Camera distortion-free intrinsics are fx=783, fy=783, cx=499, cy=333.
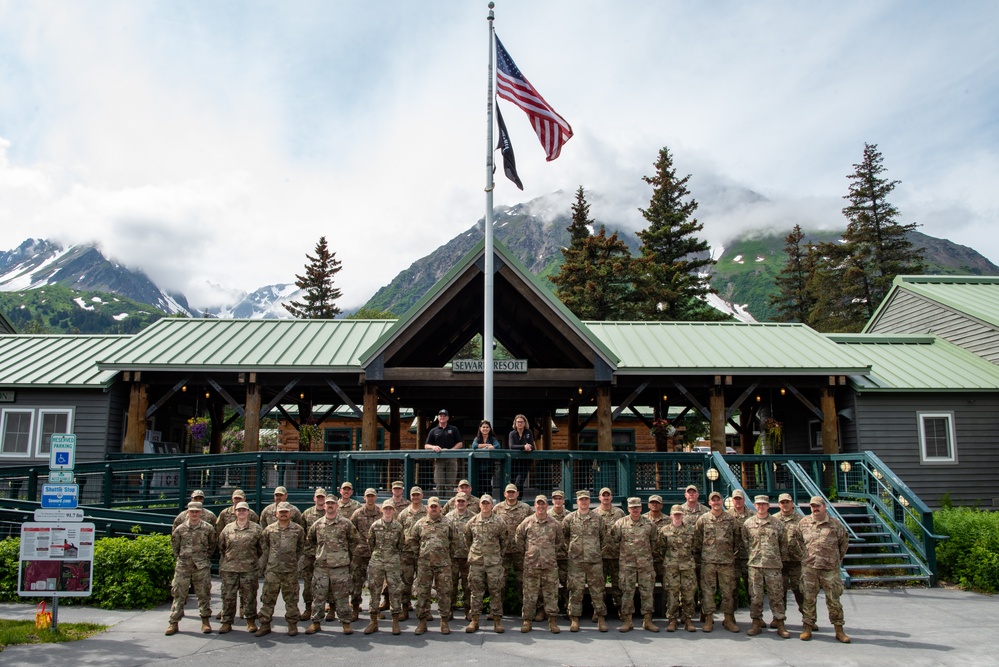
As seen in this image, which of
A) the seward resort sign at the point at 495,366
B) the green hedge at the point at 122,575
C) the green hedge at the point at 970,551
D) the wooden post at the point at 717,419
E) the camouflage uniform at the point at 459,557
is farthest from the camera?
the wooden post at the point at 717,419

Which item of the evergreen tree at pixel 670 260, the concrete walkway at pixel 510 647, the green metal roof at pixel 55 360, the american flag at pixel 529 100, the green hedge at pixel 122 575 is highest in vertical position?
the evergreen tree at pixel 670 260

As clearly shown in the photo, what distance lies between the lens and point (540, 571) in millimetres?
10227

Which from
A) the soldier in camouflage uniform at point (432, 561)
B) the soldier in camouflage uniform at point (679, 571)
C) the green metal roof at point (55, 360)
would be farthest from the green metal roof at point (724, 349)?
the green metal roof at point (55, 360)

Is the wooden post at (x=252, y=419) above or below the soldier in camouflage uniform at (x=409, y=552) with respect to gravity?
above

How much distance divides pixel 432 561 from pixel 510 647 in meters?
1.60

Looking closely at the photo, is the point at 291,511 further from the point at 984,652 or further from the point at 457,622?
the point at 984,652

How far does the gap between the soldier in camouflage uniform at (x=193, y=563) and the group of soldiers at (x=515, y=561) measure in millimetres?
14

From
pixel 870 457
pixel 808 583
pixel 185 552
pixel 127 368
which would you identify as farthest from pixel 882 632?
pixel 127 368

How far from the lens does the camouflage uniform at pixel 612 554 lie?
10.6 metres

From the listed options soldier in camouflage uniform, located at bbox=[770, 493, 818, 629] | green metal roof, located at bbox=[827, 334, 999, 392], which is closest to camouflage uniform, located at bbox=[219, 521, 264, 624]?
soldier in camouflage uniform, located at bbox=[770, 493, 818, 629]

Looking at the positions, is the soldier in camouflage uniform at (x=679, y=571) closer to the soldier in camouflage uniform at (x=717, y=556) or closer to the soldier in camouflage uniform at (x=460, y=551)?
the soldier in camouflage uniform at (x=717, y=556)

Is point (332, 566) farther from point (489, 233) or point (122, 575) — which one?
point (489, 233)

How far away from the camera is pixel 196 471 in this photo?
17.1m

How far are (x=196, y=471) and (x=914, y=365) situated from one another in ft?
62.6
